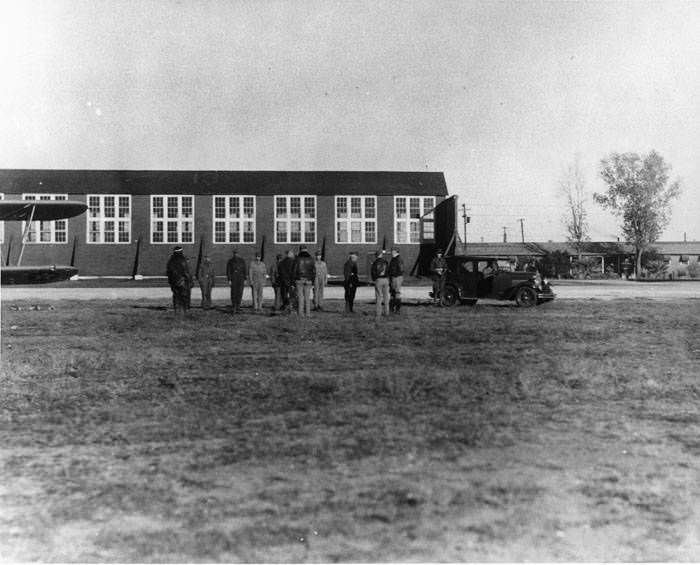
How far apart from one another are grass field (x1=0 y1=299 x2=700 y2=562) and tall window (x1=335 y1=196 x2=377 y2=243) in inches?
1326

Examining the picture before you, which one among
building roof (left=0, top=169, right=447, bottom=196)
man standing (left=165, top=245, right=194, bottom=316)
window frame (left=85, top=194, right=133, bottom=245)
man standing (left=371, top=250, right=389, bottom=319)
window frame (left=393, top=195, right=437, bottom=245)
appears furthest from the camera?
window frame (left=393, top=195, right=437, bottom=245)

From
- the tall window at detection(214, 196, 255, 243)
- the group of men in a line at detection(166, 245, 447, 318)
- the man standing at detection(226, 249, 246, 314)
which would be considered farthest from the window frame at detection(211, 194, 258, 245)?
the man standing at detection(226, 249, 246, 314)

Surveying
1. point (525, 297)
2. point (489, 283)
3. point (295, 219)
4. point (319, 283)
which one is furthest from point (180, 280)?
point (295, 219)

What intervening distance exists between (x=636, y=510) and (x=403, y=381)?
386 centimetres

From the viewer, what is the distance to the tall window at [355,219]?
43688 mm

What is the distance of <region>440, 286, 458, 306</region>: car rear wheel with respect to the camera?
19.3 meters

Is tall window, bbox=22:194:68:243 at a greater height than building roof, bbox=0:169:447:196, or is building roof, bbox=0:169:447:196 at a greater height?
building roof, bbox=0:169:447:196

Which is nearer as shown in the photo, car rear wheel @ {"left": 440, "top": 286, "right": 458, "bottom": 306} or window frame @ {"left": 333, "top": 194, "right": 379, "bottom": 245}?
car rear wheel @ {"left": 440, "top": 286, "right": 458, "bottom": 306}

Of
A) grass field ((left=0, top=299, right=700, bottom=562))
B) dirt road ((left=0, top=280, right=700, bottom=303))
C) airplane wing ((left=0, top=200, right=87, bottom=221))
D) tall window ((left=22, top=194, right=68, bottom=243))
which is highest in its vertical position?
tall window ((left=22, top=194, right=68, bottom=243))

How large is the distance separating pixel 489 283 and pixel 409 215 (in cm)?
2527

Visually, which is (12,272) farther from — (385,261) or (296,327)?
(385,261)

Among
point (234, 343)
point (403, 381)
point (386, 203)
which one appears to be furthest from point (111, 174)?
point (403, 381)

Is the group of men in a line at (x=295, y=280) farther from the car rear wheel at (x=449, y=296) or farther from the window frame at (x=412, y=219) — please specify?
the window frame at (x=412, y=219)

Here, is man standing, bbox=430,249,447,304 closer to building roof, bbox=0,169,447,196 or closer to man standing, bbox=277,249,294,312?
man standing, bbox=277,249,294,312
